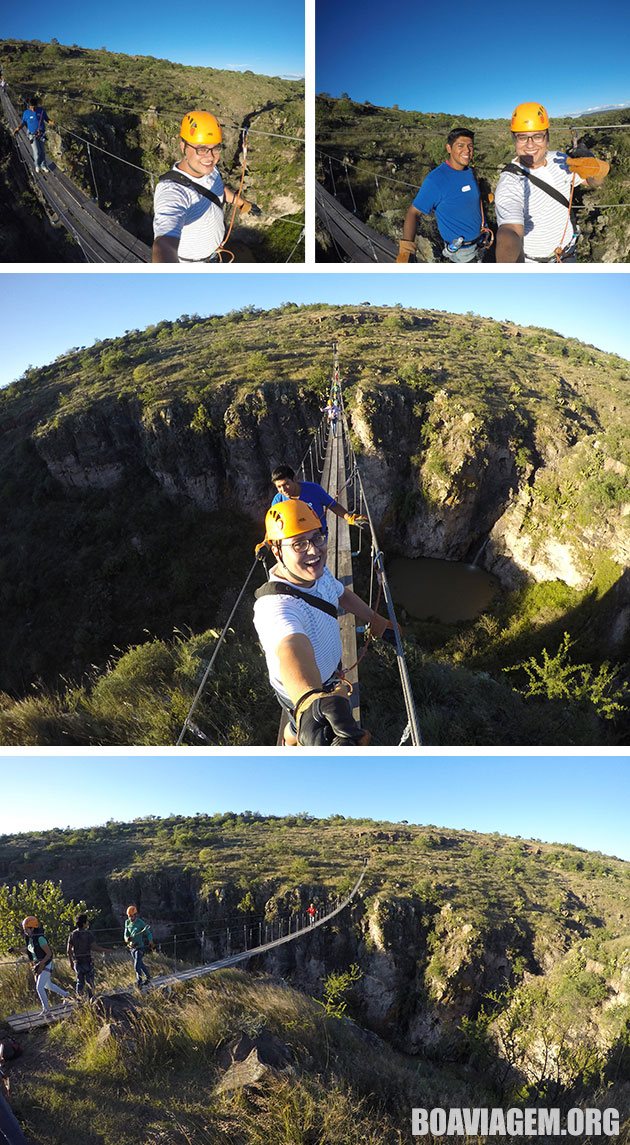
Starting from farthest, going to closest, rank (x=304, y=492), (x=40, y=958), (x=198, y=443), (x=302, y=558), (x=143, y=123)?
(x=198, y=443) < (x=143, y=123) < (x=40, y=958) < (x=304, y=492) < (x=302, y=558)

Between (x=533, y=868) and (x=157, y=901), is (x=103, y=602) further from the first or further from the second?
(x=533, y=868)

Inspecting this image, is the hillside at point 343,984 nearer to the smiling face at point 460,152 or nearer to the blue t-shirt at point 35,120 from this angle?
the smiling face at point 460,152

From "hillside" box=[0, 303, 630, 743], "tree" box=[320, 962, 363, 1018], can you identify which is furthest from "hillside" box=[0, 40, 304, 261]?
"tree" box=[320, 962, 363, 1018]

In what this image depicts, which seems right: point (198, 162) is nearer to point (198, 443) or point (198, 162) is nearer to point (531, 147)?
point (531, 147)

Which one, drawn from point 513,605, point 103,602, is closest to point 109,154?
point 103,602

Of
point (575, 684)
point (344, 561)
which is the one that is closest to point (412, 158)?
point (344, 561)

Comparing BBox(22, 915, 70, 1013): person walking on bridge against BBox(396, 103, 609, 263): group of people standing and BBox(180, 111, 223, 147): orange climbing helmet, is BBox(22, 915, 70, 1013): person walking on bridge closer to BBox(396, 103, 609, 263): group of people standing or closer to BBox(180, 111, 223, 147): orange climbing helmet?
BBox(180, 111, 223, 147): orange climbing helmet

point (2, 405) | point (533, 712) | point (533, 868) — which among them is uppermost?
point (2, 405)
